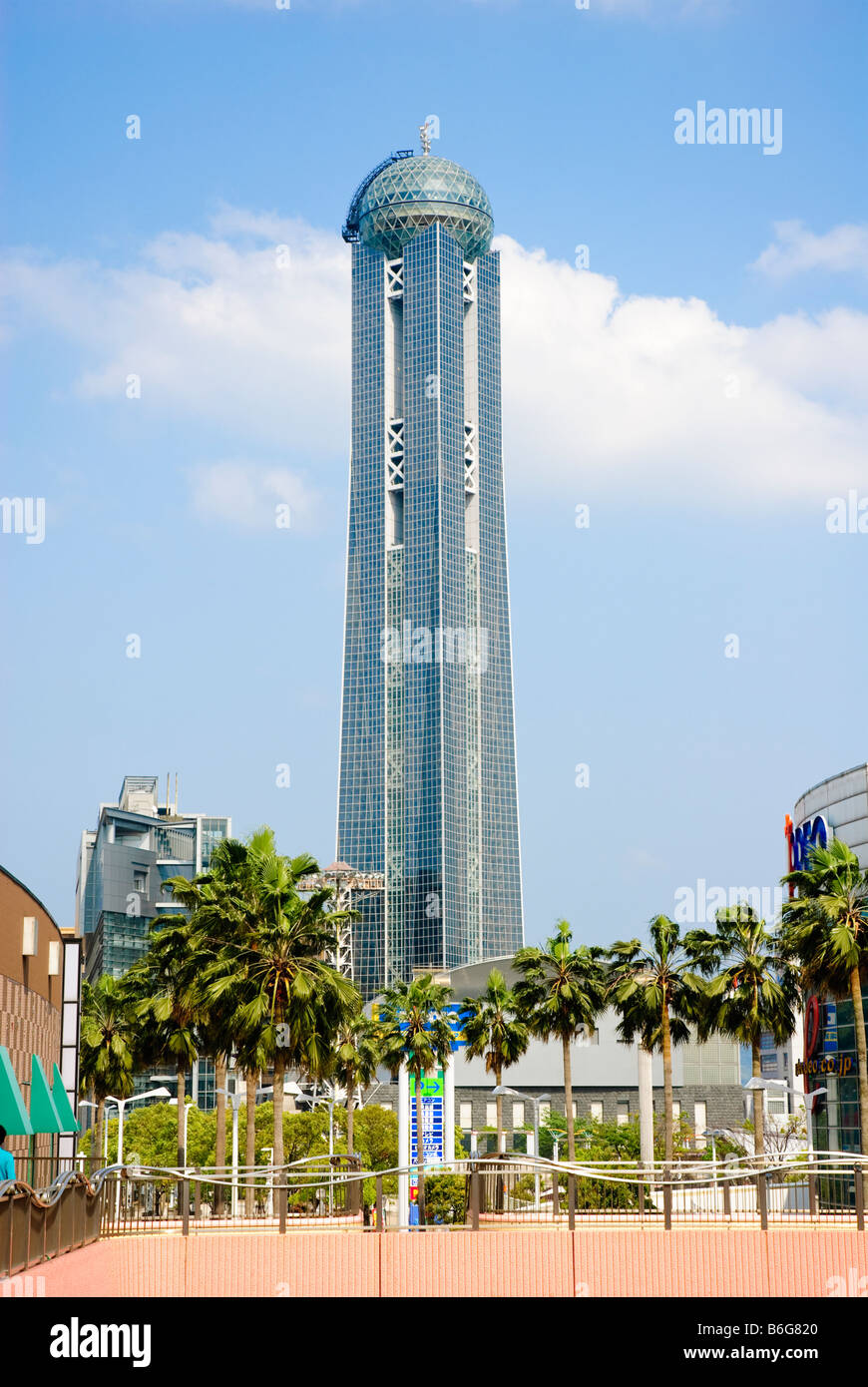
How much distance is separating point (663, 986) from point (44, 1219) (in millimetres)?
47265

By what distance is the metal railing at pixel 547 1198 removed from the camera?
25438mm

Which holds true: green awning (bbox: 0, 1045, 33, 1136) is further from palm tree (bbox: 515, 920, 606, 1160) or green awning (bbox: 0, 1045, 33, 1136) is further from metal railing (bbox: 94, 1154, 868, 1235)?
palm tree (bbox: 515, 920, 606, 1160)

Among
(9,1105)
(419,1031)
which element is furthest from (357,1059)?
(9,1105)

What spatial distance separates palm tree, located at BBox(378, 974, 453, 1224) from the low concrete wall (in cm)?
5011

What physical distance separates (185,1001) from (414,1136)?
83.9ft

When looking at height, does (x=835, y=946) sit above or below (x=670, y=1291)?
above

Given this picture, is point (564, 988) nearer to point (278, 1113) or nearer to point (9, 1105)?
point (278, 1113)

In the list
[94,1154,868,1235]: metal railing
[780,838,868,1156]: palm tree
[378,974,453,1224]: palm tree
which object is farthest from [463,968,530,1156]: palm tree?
[94,1154,868,1235]: metal railing

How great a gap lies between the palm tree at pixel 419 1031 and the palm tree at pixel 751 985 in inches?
762

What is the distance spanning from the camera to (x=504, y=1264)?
973 inches

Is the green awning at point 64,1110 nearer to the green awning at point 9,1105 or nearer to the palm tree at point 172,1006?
the palm tree at point 172,1006

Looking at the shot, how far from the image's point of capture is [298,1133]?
104938 mm
